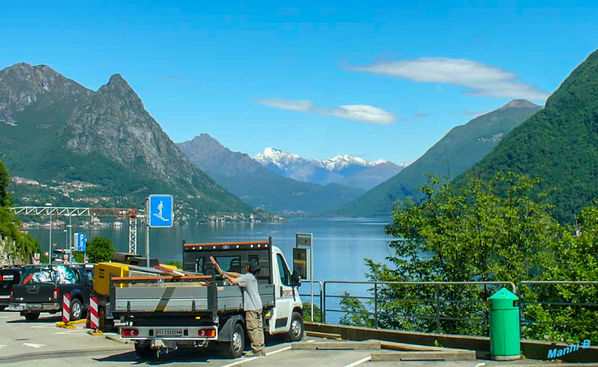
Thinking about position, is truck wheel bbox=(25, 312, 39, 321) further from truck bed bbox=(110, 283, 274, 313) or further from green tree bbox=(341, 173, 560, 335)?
→ truck bed bbox=(110, 283, 274, 313)

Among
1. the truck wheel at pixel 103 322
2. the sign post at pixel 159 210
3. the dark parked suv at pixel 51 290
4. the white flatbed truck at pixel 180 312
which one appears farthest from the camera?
the dark parked suv at pixel 51 290

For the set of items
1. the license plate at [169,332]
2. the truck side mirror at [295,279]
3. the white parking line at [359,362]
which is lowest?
the white parking line at [359,362]

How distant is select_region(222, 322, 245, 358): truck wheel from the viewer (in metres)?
15.1

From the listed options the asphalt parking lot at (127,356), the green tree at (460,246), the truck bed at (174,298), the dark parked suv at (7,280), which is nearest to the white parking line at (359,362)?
the asphalt parking lot at (127,356)

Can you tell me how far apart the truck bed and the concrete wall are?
390 centimetres

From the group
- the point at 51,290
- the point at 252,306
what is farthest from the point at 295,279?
the point at 51,290

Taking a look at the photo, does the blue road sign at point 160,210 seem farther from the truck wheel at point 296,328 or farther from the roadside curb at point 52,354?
the truck wheel at point 296,328

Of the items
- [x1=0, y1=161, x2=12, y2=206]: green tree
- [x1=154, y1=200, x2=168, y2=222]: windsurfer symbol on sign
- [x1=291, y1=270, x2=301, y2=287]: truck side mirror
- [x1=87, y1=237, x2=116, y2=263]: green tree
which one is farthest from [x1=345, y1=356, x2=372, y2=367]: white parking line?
[x1=0, y1=161, x2=12, y2=206]: green tree

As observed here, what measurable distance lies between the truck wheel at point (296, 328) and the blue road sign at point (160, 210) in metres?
5.00

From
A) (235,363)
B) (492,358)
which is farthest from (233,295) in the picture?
(492,358)

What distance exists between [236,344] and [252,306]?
78 cm

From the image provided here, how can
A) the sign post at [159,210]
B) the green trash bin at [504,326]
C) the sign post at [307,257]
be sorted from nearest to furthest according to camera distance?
the green trash bin at [504,326] → the sign post at [307,257] → the sign post at [159,210]

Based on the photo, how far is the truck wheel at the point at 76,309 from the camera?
81.8 feet

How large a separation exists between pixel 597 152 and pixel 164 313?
618ft
